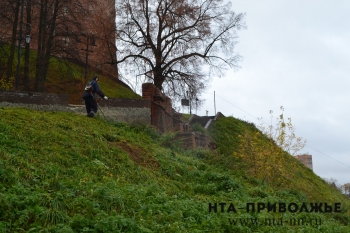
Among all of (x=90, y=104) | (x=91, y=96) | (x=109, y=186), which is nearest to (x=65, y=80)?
(x=90, y=104)

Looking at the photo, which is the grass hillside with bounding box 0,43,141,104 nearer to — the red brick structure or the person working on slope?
the red brick structure

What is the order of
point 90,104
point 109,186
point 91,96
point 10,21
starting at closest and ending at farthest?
point 109,186 → point 91,96 → point 90,104 → point 10,21

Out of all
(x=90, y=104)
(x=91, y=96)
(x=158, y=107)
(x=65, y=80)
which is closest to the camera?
(x=91, y=96)

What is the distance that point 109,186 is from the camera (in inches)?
387

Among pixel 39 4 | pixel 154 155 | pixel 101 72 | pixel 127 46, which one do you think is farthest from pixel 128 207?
pixel 101 72

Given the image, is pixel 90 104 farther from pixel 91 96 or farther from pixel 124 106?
pixel 124 106

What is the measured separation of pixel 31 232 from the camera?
22.8 ft

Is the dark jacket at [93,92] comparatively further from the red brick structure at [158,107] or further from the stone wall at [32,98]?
the red brick structure at [158,107]

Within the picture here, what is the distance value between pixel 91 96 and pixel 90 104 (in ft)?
1.12

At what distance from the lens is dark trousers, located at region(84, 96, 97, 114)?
17656 millimetres

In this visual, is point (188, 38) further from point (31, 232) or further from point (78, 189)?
point (31, 232)

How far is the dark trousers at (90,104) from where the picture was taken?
57.9ft

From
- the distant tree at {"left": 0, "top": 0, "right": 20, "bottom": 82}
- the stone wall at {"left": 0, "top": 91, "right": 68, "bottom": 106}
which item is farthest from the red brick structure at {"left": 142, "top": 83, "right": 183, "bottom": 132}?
the distant tree at {"left": 0, "top": 0, "right": 20, "bottom": 82}

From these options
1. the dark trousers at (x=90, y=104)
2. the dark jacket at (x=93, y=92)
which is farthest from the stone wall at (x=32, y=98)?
the dark jacket at (x=93, y=92)
